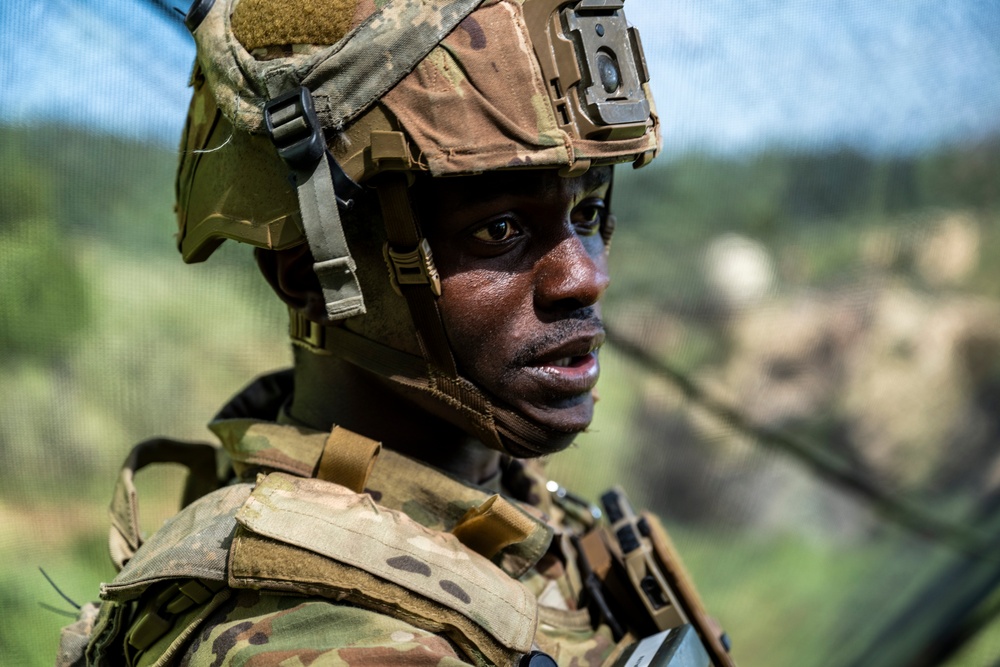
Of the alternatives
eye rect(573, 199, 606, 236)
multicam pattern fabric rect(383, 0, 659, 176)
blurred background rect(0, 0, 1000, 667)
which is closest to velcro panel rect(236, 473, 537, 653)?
multicam pattern fabric rect(383, 0, 659, 176)

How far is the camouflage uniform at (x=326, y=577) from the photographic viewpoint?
175cm

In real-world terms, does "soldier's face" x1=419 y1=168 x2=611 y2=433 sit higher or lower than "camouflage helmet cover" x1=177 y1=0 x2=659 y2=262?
lower

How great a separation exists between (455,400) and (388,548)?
1.24 feet

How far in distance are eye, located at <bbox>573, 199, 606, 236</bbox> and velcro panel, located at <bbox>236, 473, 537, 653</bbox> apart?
73 centimetres

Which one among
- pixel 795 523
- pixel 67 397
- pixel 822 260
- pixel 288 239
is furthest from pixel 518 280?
pixel 795 523

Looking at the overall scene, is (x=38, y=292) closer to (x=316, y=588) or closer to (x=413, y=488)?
(x=413, y=488)

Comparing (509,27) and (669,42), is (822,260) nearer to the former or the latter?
(669,42)

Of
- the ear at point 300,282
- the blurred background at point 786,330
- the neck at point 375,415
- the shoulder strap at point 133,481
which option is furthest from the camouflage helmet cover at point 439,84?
the blurred background at point 786,330

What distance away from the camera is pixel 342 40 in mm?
1898

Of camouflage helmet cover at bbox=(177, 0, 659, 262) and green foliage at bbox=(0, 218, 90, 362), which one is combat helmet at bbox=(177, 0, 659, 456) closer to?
camouflage helmet cover at bbox=(177, 0, 659, 262)

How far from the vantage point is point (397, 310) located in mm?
2047

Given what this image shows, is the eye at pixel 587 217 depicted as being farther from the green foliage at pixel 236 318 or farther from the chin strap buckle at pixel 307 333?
the green foliage at pixel 236 318

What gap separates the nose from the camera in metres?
2.00

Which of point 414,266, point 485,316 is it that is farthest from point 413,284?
point 485,316
